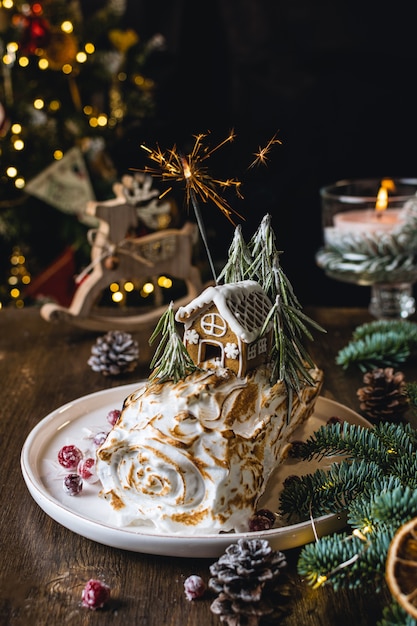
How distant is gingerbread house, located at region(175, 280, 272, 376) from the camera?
35.7 inches

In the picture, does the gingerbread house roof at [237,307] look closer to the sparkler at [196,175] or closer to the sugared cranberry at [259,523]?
the sparkler at [196,175]

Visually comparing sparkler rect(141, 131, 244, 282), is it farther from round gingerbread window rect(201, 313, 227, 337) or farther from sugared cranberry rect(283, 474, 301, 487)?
sugared cranberry rect(283, 474, 301, 487)

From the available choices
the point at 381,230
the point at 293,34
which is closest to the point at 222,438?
the point at 381,230

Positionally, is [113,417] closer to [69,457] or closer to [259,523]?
[69,457]

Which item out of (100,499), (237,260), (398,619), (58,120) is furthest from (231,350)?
(58,120)

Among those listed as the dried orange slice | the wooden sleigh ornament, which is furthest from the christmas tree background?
the dried orange slice

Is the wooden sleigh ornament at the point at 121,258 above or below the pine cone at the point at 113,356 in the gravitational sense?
above

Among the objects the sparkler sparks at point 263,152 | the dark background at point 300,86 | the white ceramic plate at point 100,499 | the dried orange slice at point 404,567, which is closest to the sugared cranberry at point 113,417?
the white ceramic plate at point 100,499

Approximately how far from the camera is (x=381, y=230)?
165 centimetres

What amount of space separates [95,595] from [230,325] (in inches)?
13.2

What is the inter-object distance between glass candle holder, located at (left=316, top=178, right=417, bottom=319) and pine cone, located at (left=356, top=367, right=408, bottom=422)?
44 centimetres

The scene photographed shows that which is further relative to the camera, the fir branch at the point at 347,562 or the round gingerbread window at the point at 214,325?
the round gingerbread window at the point at 214,325

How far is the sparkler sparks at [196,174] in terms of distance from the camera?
92cm

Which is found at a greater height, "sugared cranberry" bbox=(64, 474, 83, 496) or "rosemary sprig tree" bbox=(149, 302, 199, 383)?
"rosemary sprig tree" bbox=(149, 302, 199, 383)
